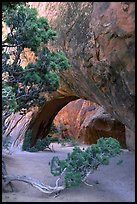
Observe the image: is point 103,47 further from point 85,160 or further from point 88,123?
point 88,123

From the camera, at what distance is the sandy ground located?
5.15 m

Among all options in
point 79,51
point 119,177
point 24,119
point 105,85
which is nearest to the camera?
point 105,85

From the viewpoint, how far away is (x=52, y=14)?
7.36m

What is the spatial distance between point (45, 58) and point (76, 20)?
1.37m

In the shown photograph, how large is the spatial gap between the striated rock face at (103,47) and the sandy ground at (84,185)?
4.18 ft

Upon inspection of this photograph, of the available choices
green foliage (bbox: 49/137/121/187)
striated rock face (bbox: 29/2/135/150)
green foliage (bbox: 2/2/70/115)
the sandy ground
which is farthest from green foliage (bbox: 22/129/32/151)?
green foliage (bbox: 49/137/121/187)

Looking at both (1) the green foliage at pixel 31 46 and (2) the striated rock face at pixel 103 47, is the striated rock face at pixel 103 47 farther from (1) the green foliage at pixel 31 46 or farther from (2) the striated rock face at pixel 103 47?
(1) the green foliage at pixel 31 46

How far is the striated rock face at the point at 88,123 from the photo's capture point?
14.8 m

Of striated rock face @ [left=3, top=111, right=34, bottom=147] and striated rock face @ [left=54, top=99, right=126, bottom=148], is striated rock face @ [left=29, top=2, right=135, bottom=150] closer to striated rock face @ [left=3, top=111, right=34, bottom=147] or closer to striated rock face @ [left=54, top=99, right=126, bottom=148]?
striated rock face @ [left=3, top=111, right=34, bottom=147]

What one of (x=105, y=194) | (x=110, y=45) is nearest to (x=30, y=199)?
(x=105, y=194)

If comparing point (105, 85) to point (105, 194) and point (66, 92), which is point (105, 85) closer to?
point (105, 194)

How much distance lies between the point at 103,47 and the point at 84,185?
260 centimetres

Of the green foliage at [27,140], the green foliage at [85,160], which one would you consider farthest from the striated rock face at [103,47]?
the green foliage at [27,140]

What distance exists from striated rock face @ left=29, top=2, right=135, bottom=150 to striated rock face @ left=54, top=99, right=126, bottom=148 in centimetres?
817
